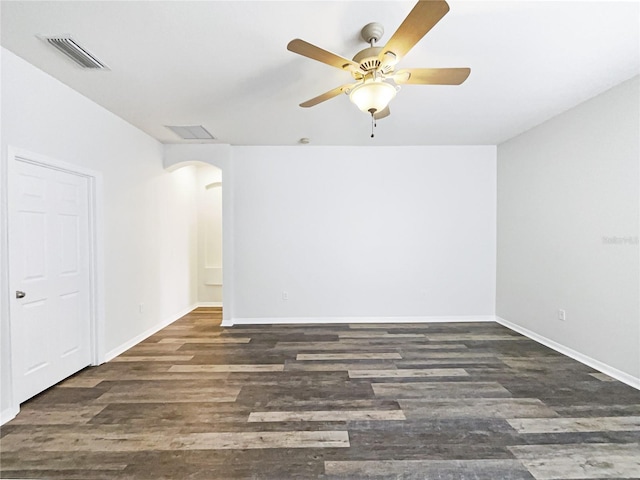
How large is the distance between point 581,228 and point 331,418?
3.23m

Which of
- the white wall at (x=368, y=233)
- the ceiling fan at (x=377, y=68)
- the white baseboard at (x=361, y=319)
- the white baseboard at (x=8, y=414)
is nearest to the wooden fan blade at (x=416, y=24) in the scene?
the ceiling fan at (x=377, y=68)

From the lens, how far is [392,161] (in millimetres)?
4828

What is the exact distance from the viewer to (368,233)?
483cm

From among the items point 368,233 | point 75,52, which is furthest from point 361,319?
point 75,52

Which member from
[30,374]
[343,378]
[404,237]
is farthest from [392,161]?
[30,374]

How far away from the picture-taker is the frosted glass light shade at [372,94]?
1957 millimetres

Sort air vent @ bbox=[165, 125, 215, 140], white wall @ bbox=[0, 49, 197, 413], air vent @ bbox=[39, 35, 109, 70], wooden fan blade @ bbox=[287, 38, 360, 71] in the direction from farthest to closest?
air vent @ bbox=[165, 125, 215, 140], white wall @ bbox=[0, 49, 197, 413], air vent @ bbox=[39, 35, 109, 70], wooden fan blade @ bbox=[287, 38, 360, 71]

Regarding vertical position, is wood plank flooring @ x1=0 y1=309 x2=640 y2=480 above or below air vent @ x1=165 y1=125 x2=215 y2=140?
below

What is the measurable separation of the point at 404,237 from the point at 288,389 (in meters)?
3.03

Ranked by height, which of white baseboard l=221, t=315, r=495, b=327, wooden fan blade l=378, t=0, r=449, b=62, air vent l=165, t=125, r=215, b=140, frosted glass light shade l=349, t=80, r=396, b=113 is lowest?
white baseboard l=221, t=315, r=495, b=327

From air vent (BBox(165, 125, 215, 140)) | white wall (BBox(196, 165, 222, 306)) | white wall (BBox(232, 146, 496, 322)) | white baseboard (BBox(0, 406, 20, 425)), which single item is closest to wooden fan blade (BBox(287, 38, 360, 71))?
air vent (BBox(165, 125, 215, 140))

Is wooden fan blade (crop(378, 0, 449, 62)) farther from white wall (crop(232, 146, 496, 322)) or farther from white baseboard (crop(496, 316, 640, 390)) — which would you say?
white baseboard (crop(496, 316, 640, 390))

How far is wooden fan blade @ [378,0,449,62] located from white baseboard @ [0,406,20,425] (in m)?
3.58

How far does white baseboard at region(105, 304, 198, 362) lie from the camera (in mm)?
3421
